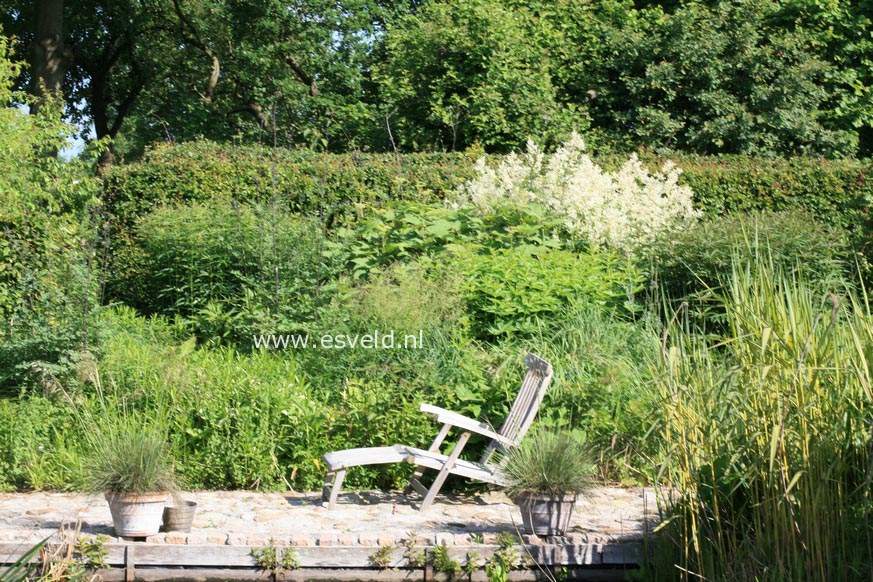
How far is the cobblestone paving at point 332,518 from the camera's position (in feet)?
16.8

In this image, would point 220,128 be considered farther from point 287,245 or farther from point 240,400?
point 240,400

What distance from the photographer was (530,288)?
8109 millimetres

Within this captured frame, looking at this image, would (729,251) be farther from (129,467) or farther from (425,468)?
(129,467)

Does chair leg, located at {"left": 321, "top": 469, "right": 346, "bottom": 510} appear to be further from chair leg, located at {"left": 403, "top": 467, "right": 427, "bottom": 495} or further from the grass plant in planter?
the grass plant in planter

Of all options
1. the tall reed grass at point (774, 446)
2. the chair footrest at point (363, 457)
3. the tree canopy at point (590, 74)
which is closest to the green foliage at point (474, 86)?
the tree canopy at point (590, 74)

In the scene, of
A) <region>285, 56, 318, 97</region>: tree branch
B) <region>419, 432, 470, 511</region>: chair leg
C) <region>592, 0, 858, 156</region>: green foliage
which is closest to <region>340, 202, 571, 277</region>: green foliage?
<region>419, 432, 470, 511</region>: chair leg

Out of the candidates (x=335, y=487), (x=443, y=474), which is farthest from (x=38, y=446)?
(x=443, y=474)

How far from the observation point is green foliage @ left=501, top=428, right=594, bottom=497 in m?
5.13

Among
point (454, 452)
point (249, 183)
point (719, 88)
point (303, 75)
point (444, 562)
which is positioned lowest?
point (444, 562)

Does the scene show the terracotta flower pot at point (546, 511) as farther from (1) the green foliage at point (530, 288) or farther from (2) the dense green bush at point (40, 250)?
(2) the dense green bush at point (40, 250)

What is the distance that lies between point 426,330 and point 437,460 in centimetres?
165

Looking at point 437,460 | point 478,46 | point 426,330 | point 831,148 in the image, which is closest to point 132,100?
point 478,46

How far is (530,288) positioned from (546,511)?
3.21 m

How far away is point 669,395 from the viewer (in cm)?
425
